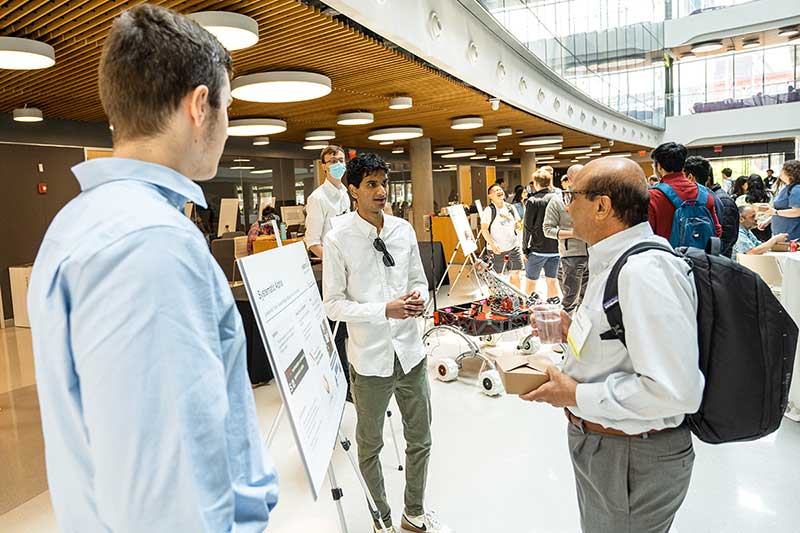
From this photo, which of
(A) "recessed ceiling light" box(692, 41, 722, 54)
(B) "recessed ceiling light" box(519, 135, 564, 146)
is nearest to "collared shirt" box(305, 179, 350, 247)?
(B) "recessed ceiling light" box(519, 135, 564, 146)

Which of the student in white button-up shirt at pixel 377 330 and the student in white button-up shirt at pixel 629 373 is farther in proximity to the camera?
the student in white button-up shirt at pixel 377 330

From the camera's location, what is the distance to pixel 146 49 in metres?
0.89

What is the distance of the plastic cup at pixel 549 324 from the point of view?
188 cm

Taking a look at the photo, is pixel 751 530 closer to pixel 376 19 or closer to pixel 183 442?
pixel 183 442

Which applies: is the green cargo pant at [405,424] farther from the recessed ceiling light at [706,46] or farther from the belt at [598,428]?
the recessed ceiling light at [706,46]

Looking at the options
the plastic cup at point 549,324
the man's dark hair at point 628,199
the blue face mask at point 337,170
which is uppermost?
the blue face mask at point 337,170

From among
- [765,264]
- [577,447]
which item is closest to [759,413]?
[577,447]

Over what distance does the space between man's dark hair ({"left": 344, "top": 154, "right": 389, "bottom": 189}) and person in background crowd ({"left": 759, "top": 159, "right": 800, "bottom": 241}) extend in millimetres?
4948

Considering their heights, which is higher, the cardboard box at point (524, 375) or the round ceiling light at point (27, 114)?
the round ceiling light at point (27, 114)

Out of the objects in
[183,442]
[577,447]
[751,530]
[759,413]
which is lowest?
[751,530]

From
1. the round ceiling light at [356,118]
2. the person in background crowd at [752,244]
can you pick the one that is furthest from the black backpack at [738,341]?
the round ceiling light at [356,118]

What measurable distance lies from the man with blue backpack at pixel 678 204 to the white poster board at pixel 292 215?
8.70 metres

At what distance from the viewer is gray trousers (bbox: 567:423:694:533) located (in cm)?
159

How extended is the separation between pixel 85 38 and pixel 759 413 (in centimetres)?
558
